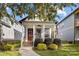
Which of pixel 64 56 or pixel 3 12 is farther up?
pixel 3 12

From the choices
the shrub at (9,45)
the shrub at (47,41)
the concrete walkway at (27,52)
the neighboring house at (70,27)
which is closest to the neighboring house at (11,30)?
the shrub at (9,45)

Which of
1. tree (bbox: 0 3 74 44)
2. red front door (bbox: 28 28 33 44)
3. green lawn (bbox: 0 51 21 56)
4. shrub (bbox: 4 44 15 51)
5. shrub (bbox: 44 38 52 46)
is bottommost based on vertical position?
green lawn (bbox: 0 51 21 56)

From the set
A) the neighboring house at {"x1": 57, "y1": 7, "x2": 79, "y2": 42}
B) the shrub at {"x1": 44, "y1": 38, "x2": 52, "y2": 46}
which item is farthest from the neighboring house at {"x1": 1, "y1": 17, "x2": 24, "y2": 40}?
the neighboring house at {"x1": 57, "y1": 7, "x2": 79, "y2": 42}

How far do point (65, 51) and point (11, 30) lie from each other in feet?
2.60

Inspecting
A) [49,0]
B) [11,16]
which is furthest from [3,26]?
[49,0]

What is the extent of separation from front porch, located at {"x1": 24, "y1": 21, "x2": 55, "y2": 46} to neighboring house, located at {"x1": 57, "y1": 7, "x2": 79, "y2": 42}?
0.12 metres

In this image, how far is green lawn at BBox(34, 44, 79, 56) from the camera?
7.41 m

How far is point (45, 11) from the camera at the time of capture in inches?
294

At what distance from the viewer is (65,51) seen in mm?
7441

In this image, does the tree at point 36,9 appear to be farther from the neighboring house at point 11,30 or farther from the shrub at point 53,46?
the shrub at point 53,46

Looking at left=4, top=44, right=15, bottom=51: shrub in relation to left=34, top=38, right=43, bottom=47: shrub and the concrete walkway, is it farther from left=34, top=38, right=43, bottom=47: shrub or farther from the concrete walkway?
left=34, top=38, right=43, bottom=47: shrub

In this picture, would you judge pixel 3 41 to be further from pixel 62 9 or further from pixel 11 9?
pixel 62 9

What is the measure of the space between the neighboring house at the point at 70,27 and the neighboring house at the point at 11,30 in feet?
1.71

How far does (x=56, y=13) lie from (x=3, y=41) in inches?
32.2
